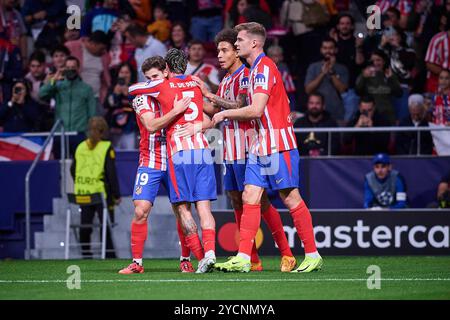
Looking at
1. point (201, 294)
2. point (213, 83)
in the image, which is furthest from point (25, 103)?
point (201, 294)

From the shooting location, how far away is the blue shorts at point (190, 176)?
10.5 m

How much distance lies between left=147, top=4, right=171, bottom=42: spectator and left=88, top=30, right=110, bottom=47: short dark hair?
799 millimetres

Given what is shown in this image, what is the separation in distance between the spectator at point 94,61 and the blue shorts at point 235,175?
767 centimetres

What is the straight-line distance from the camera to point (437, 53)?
1761 centimetres

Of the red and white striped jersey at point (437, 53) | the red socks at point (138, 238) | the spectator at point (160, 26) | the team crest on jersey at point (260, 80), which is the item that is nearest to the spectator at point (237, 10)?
the spectator at point (160, 26)

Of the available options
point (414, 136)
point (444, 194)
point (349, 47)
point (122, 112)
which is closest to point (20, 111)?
point (122, 112)

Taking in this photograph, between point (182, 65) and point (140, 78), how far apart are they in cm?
729

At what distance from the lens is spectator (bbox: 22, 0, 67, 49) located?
19.4m

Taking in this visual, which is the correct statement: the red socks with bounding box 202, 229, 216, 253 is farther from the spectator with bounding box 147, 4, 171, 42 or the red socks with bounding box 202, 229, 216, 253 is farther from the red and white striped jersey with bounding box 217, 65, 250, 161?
the spectator with bounding box 147, 4, 171, 42

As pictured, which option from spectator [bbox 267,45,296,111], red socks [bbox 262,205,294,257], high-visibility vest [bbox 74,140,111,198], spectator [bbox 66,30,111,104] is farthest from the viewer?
spectator [bbox 66,30,111,104]

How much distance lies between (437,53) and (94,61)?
19.1ft

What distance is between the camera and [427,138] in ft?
54.3

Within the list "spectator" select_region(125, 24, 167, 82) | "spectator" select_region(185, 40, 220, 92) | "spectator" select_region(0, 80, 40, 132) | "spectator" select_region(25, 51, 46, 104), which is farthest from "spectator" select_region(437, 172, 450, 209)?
"spectator" select_region(25, 51, 46, 104)

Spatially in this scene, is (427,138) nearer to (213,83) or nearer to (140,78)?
(213,83)
